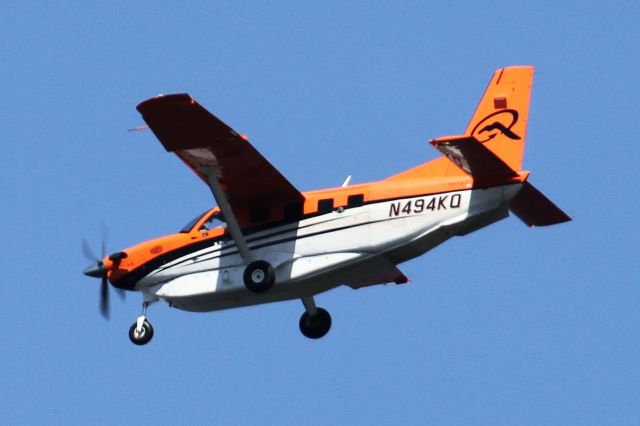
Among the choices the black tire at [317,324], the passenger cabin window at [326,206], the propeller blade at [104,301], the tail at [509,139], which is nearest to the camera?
the tail at [509,139]

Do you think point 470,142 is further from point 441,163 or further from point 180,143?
point 180,143

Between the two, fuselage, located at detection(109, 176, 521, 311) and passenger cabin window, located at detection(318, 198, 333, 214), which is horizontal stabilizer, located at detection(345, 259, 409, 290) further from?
passenger cabin window, located at detection(318, 198, 333, 214)

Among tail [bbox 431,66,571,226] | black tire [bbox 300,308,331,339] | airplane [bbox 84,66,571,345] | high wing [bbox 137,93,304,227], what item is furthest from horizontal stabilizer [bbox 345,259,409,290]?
tail [bbox 431,66,571,226]

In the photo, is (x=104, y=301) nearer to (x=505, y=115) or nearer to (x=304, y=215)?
(x=304, y=215)

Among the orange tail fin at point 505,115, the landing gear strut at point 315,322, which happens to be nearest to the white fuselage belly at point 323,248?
the orange tail fin at point 505,115

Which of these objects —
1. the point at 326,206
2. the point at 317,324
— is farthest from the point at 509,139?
the point at 317,324

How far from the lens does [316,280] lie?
107 ft

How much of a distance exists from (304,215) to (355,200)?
1131mm

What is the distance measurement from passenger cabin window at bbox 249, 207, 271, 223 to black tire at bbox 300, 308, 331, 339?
3136 millimetres

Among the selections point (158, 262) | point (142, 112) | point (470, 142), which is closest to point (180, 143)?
point (142, 112)

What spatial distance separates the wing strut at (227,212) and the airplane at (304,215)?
0.02m

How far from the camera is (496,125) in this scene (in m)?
32.3

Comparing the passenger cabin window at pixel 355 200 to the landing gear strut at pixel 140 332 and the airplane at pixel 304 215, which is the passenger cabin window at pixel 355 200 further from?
the landing gear strut at pixel 140 332

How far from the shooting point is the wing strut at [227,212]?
32469 millimetres
